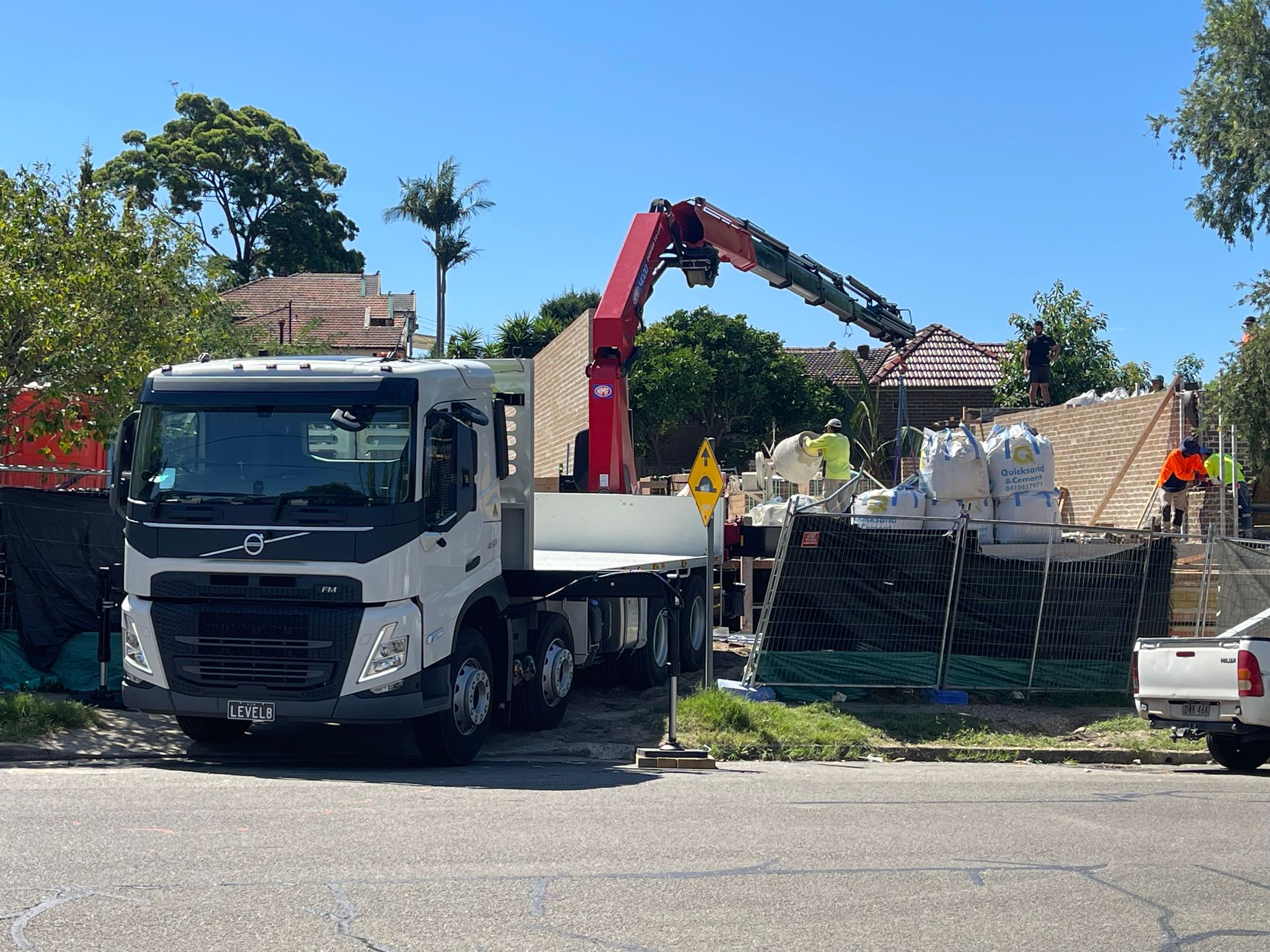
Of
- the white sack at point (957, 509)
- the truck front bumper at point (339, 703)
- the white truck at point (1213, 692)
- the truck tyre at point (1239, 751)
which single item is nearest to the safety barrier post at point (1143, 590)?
the white sack at point (957, 509)

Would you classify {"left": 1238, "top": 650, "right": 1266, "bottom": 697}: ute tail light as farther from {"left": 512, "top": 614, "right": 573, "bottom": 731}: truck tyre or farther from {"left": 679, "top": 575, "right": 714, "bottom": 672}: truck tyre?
{"left": 679, "top": 575, "right": 714, "bottom": 672}: truck tyre

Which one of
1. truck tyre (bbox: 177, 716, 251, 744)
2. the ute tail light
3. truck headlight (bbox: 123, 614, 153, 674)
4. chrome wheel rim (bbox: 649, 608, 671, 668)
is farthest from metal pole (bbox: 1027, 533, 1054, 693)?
truck headlight (bbox: 123, 614, 153, 674)

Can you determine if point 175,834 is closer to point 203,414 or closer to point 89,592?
point 203,414

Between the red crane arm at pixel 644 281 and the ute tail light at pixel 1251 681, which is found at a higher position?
the red crane arm at pixel 644 281

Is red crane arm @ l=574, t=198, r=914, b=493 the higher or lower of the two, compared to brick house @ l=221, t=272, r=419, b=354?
lower

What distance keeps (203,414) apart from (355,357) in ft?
4.28

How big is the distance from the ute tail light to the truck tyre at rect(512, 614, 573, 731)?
5876 millimetres

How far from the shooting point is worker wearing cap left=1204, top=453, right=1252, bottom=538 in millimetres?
20328

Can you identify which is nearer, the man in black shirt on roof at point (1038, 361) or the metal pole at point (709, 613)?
the metal pole at point (709, 613)

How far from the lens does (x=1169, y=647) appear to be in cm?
1226

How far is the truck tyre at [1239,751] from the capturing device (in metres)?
12.3

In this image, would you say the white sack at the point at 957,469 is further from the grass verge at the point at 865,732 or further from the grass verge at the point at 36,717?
the grass verge at the point at 36,717

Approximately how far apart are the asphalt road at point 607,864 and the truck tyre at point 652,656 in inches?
209

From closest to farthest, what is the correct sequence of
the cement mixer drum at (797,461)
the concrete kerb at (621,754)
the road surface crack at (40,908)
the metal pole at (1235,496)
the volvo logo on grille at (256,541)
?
1. the road surface crack at (40,908)
2. the volvo logo on grille at (256,541)
3. the concrete kerb at (621,754)
4. the cement mixer drum at (797,461)
5. the metal pole at (1235,496)
